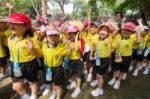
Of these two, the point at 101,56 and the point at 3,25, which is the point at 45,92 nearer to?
the point at 101,56

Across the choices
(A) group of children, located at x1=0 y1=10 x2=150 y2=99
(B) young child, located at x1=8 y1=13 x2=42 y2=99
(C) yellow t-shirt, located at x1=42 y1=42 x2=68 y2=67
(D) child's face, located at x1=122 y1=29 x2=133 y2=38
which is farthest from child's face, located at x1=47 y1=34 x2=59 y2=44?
(D) child's face, located at x1=122 y1=29 x2=133 y2=38

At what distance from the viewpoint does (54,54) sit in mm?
4859

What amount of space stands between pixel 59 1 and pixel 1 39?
4288 centimetres

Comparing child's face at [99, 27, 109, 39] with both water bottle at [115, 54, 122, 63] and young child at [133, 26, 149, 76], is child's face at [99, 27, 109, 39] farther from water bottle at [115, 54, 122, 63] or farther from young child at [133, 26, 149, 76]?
young child at [133, 26, 149, 76]

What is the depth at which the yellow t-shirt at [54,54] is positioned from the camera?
191 inches

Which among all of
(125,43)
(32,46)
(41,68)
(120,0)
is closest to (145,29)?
(125,43)

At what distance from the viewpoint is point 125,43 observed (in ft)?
20.8

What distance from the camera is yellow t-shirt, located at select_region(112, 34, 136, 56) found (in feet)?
20.8

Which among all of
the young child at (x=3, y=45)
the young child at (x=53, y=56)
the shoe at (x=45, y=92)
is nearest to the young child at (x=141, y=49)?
the shoe at (x=45, y=92)

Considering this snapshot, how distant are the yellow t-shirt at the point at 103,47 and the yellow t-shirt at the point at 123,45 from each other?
530mm

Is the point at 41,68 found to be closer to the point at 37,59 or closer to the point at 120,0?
the point at 37,59

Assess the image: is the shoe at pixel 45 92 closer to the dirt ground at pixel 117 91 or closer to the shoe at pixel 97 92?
the dirt ground at pixel 117 91

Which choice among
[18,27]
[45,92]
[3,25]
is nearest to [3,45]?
[3,25]

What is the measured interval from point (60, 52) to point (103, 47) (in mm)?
1318
